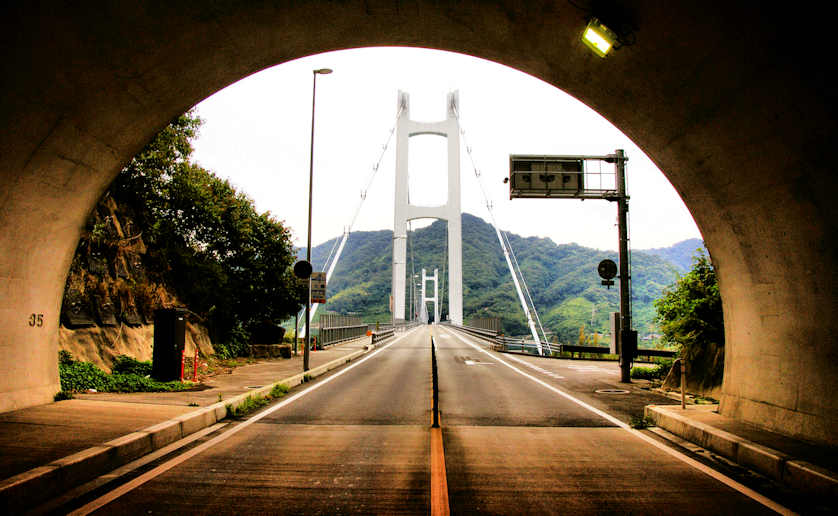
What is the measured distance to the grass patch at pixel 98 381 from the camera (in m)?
9.77

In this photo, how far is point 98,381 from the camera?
10.2 m

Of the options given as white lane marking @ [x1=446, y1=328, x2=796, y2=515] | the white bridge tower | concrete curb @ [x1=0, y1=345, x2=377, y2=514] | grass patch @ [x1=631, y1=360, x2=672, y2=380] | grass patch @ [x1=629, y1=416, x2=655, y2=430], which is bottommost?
grass patch @ [x1=631, y1=360, x2=672, y2=380]

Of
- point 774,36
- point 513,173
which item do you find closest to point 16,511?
point 774,36

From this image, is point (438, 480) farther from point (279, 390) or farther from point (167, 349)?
point (167, 349)

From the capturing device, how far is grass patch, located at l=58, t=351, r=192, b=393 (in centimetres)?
977

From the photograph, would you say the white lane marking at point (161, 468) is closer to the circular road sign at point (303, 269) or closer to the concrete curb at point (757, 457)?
the concrete curb at point (757, 457)

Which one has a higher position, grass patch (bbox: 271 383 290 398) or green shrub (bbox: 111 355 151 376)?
green shrub (bbox: 111 355 151 376)

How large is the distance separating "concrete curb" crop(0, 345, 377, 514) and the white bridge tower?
189 ft

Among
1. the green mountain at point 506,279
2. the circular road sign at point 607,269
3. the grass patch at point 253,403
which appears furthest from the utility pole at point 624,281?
the green mountain at point 506,279

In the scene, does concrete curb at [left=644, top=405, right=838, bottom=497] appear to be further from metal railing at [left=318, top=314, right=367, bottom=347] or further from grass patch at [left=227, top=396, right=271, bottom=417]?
metal railing at [left=318, top=314, right=367, bottom=347]

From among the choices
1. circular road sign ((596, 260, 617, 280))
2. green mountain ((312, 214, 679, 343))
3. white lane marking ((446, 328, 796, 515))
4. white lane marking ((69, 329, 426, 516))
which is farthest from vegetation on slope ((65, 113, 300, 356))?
green mountain ((312, 214, 679, 343))

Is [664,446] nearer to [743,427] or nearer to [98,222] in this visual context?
[743,427]

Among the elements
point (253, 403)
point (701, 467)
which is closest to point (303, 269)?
point (253, 403)

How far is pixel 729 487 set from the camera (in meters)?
5.04
